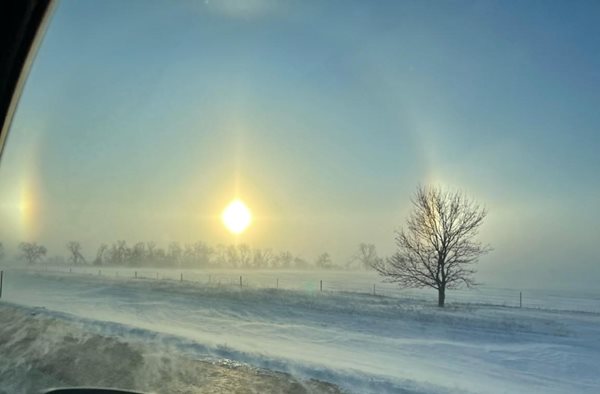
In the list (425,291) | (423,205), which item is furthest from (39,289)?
(425,291)

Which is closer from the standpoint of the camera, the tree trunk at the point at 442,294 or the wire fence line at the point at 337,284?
the wire fence line at the point at 337,284

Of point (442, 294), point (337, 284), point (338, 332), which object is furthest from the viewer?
point (337, 284)

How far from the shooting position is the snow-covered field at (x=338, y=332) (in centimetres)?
1072

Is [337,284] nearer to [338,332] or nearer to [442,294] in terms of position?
[442,294]

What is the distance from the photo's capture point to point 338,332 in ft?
63.4

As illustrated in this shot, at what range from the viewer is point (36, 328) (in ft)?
30.9

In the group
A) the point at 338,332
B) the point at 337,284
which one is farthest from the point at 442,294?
the point at 338,332

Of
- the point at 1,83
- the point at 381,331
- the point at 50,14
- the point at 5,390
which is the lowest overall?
the point at 381,331

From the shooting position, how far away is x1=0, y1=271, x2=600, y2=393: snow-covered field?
1072cm

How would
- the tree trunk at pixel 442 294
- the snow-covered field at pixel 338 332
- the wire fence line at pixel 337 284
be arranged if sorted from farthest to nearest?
the tree trunk at pixel 442 294
the wire fence line at pixel 337 284
the snow-covered field at pixel 338 332

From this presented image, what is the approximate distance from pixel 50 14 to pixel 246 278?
29926mm

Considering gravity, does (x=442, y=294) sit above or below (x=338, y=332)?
above

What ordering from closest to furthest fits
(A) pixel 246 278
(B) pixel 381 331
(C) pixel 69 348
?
(C) pixel 69 348
(B) pixel 381 331
(A) pixel 246 278

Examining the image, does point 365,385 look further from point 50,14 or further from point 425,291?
point 425,291
